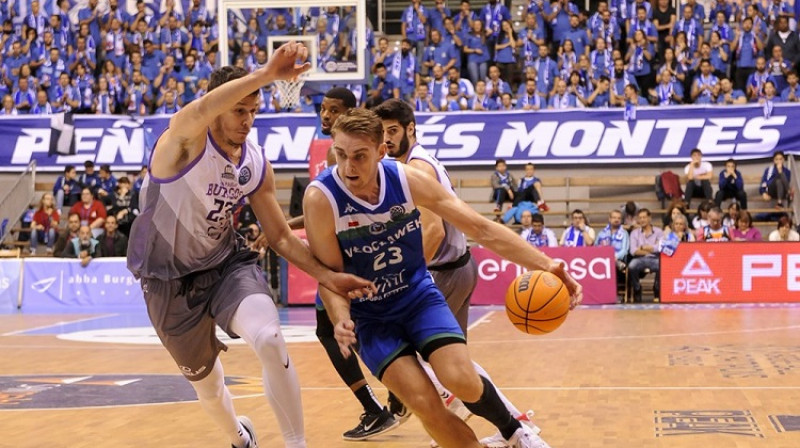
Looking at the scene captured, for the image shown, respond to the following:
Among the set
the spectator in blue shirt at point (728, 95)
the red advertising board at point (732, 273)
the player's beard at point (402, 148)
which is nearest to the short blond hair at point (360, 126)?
the player's beard at point (402, 148)

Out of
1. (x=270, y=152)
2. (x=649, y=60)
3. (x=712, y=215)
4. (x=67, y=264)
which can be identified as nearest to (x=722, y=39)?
(x=649, y=60)

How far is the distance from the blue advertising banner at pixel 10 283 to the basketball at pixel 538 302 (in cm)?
1559

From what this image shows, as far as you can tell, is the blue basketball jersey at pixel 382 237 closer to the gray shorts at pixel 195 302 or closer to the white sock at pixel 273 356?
the white sock at pixel 273 356

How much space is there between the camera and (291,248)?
552cm

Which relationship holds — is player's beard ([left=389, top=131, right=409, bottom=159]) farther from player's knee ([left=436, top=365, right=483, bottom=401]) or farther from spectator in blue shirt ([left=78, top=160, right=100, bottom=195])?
spectator in blue shirt ([left=78, top=160, right=100, bottom=195])

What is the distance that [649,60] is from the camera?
864 inches

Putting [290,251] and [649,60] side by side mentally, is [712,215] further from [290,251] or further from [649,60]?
[290,251]

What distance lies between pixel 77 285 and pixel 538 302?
15146mm

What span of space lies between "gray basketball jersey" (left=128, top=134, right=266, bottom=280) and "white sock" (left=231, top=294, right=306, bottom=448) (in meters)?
0.42

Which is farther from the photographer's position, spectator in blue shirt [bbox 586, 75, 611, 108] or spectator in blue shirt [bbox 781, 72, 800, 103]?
spectator in blue shirt [bbox 586, 75, 611, 108]

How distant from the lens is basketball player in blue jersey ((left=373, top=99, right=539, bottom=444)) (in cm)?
588

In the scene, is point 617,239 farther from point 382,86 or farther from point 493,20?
point 493,20

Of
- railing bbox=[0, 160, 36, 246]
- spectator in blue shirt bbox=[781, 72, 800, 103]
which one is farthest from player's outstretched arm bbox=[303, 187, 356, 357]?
railing bbox=[0, 160, 36, 246]

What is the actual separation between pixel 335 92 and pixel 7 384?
4850 millimetres
